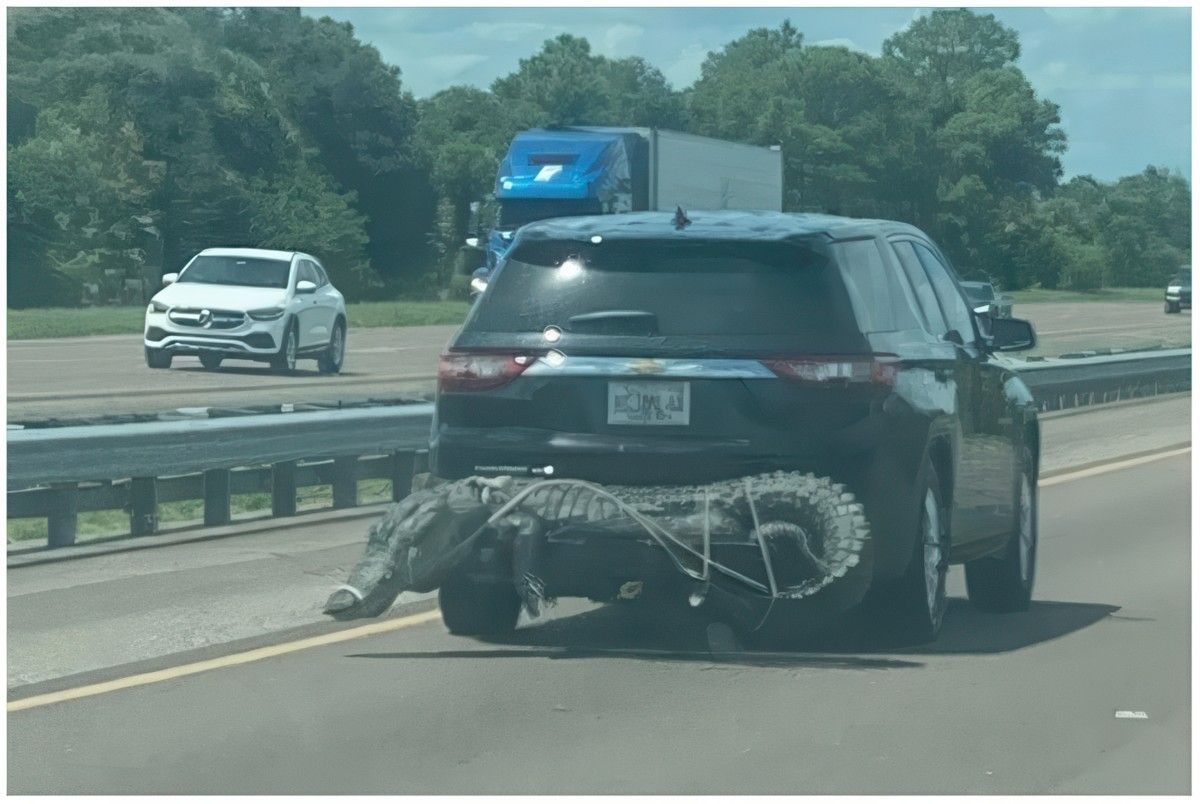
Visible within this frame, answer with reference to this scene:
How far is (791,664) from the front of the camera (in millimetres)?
8820

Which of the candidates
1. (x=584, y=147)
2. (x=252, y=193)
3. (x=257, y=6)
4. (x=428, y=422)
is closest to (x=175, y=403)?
(x=428, y=422)

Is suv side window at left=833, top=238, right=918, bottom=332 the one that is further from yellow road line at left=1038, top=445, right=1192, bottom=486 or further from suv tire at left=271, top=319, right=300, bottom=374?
suv tire at left=271, top=319, right=300, bottom=374

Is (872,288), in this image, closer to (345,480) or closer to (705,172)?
(345,480)

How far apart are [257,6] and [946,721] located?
57390 mm

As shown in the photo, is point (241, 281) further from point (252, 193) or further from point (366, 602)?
point (252, 193)

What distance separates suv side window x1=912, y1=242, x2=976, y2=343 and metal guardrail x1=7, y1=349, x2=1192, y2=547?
15.2ft

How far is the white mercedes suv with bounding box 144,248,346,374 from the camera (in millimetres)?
28672

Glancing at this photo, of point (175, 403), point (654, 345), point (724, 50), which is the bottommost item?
point (175, 403)

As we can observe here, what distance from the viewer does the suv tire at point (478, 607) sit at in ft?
30.9

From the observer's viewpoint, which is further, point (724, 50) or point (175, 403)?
point (724, 50)

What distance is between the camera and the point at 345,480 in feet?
47.1

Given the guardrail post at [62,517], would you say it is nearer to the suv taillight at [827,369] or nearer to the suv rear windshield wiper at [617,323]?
the suv rear windshield wiper at [617,323]

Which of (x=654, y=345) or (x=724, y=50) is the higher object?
(x=724, y=50)

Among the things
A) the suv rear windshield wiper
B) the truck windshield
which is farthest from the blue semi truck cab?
the suv rear windshield wiper
